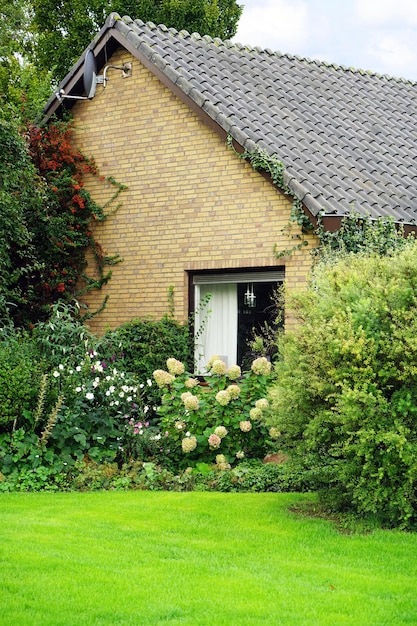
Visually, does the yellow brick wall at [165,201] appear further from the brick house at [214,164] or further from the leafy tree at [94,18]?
the leafy tree at [94,18]

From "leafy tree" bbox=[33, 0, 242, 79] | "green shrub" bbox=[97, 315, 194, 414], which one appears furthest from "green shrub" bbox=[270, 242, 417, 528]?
"leafy tree" bbox=[33, 0, 242, 79]

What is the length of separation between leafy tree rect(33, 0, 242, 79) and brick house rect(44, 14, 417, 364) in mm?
13275

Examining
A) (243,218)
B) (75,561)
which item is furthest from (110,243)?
(75,561)

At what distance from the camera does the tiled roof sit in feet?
43.9

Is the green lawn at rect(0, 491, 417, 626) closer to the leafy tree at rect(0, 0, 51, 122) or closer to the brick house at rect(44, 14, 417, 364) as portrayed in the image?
the brick house at rect(44, 14, 417, 364)

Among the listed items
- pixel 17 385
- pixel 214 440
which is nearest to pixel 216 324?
pixel 214 440

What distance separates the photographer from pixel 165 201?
1486cm

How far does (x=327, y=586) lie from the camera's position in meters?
6.20

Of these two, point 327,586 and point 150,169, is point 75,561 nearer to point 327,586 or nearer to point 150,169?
point 327,586

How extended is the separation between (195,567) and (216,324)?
8000 mm

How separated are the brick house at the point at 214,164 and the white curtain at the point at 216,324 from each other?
2 cm

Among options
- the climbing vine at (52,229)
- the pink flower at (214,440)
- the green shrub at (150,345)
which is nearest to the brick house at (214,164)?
the climbing vine at (52,229)

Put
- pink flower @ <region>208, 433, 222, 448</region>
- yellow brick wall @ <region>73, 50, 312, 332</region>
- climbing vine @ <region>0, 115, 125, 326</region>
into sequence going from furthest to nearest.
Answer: climbing vine @ <region>0, 115, 125, 326</region> → yellow brick wall @ <region>73, 50, 312, 332</region> → pink flower @ <region>208, 433, 222, 448</region>

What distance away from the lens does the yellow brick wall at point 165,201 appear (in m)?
13.7
